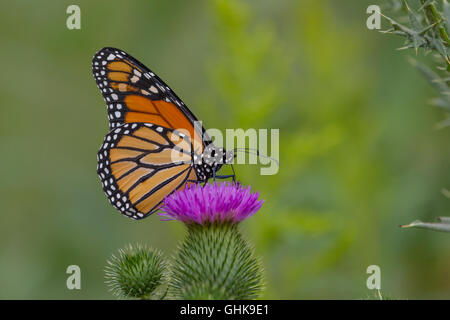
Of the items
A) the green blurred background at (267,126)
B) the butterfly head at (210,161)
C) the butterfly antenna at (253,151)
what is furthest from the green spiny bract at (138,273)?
the butterfly antenna at (253,151)

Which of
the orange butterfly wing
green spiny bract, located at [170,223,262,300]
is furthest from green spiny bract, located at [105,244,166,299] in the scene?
the orange butterfly wing

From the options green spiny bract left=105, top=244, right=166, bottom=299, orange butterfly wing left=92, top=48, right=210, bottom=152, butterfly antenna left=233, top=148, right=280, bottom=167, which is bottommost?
green spiny bract left=105, top=244, right=166, bottom=299

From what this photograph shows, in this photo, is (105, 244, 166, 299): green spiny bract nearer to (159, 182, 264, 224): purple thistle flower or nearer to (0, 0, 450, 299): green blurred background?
(159, 182, 264, 224): purple thistle flower

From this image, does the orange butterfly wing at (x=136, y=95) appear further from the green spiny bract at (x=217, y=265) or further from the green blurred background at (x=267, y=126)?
the green blurred background at (x=267, y=126)

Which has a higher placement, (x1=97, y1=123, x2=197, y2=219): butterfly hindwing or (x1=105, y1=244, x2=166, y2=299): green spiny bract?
(x1=97, y1=123, x2=197, y2=219): butterfly hindwing

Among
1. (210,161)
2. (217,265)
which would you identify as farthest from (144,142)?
(217,265)

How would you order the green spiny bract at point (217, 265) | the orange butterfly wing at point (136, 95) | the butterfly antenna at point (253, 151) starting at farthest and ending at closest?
the butterfly antenna at point (253, 151)
the orange butterfly wing at point (136, 95)
the green spiny bract at point (217, 265)

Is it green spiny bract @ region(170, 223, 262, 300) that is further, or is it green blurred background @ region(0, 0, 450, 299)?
green blurred background @ region(0, 0, 450, 299)

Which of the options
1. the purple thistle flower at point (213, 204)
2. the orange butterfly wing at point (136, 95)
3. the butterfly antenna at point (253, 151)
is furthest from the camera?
the butterfly antenna at point (253, 151)
